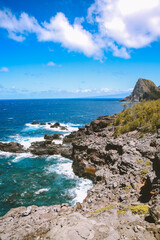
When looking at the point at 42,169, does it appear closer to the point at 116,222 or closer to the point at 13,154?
the point at 13,154

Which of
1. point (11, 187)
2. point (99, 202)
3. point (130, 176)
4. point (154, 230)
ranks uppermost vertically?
point (154, 230)

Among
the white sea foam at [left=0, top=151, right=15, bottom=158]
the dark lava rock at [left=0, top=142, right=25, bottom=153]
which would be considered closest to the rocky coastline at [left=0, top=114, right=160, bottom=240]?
the dark lava rock at [left=0, top=142, right=25, bottom=153]

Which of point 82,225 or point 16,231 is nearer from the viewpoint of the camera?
point 82,225

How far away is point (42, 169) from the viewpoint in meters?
31.8

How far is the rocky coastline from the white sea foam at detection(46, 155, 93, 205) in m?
1.49

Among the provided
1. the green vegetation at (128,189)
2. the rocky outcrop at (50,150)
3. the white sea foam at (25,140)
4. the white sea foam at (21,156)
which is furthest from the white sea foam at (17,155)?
the green vegetation at (128,189)

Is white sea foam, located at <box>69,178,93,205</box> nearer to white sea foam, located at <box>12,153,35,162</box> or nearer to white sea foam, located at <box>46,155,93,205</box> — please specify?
white sea foam, located at <box>46,155,93,205</box>

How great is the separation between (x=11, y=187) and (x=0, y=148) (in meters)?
21.9

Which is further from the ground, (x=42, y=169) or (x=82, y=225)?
(x=82, y=225)

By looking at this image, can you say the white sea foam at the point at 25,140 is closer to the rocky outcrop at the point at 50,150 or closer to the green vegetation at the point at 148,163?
the rocky outcrop at the point at 50,150

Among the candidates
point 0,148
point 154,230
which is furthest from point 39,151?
point 154,230

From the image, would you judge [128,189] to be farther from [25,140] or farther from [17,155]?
[25,140]

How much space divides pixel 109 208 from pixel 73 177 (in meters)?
16.2

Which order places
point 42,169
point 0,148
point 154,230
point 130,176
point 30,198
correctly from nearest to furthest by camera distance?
point 154,230
point 130,176
point 30,198
point 42,169
point 0,148
